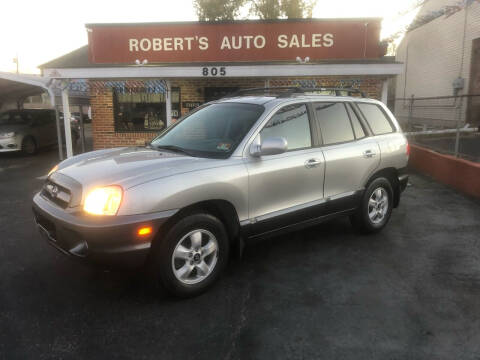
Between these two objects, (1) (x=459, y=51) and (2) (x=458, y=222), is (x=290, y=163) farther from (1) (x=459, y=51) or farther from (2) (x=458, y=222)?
(1) (x=459, y=51)

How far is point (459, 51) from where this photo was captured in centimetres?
1752

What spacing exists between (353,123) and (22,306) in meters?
3.99

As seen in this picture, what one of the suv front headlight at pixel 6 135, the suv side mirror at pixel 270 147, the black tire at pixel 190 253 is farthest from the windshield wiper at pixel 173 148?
the suv front headlight at pixel 6 135

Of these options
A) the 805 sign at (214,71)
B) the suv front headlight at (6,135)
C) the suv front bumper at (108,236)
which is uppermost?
the 805 sign at (214,71)

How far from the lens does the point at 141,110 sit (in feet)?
39.1

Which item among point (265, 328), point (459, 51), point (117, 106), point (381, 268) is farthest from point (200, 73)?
point (459, 51)

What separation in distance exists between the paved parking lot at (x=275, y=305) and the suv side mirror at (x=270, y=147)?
1256 mm

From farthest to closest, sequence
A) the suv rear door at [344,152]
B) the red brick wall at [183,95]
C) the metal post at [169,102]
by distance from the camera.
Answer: the red brick wall at [183,95] → the metal post at [169,102] → the suv rear door at [344,152]

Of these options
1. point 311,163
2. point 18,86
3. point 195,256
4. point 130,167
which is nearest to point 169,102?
point 311,163

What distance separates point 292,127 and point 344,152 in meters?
0.79

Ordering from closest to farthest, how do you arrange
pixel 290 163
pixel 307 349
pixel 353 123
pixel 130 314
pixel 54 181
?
pixel 307 349 → pixel 130 314 → pixel 54 181 → pixel 290 163 → pixel 353 123

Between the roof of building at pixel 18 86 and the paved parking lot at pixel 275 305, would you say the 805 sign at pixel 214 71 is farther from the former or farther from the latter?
the paved parking lot at pixel 275 305

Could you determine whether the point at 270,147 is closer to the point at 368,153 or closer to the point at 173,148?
the point at 173,148

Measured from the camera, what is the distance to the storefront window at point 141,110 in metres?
11.8
